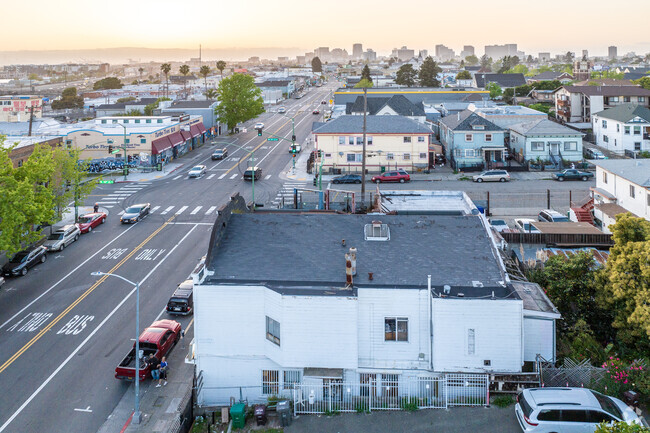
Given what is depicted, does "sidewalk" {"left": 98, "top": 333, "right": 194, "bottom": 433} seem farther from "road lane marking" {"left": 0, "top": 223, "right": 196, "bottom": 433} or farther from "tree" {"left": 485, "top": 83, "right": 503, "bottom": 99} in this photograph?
"tree" {"left": 485, "top": 83, "right": 503, "bottom": 99}

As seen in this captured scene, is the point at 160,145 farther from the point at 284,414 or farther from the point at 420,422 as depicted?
the point at 420,422

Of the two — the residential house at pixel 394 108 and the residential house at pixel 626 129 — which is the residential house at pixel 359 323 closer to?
the residential house at pixel 626 129

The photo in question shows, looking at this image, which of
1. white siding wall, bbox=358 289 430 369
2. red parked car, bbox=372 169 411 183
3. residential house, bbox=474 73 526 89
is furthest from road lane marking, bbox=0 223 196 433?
residential house, bbox=474 73 526 89

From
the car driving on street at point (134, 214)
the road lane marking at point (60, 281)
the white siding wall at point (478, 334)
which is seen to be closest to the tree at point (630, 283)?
the white siding wall at point (478, 334)

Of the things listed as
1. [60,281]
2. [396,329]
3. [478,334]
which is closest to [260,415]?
[396,329]

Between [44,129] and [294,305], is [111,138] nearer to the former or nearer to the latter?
[44,129]

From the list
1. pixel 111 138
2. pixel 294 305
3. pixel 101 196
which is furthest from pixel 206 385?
pixel 111 138
